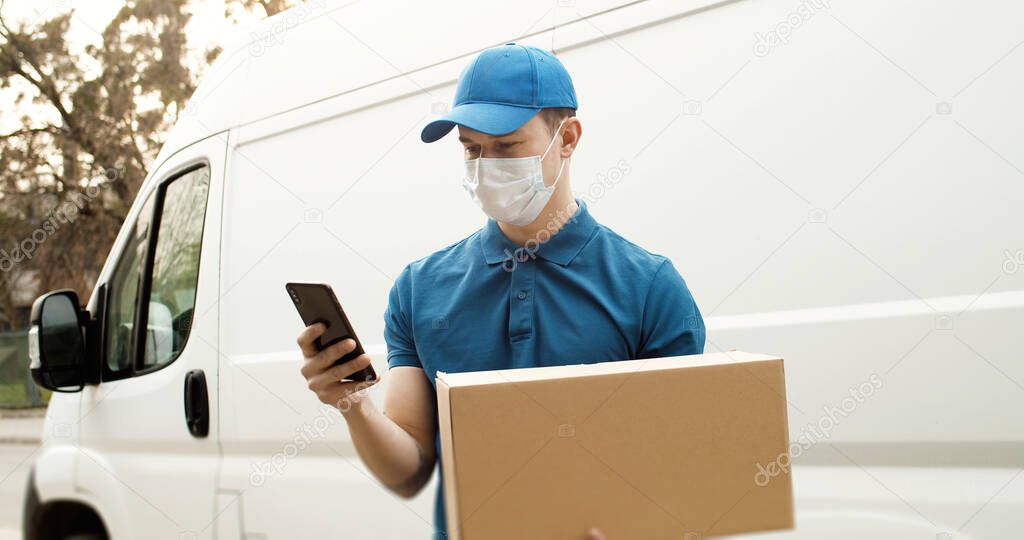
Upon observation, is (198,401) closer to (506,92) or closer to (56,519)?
(56,519)

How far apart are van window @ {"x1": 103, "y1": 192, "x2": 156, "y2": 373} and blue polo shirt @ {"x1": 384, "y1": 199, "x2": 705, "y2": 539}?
1.96 metres

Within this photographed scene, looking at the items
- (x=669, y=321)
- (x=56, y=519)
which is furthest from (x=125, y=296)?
(x=669, y=321)

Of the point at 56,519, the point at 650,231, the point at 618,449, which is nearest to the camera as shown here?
the point at 618,449

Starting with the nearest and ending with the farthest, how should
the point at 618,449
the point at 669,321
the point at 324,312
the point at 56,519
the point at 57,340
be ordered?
the point at 618,449, the point at 324,312, the point at 669,321, the point at 57,340, the point at 56,519

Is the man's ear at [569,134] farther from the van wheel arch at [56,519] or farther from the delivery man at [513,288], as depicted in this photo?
the van wheel arch at [56,519]

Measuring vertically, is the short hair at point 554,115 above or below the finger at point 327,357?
above

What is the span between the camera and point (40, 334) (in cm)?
310

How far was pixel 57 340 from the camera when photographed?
10.4 ft

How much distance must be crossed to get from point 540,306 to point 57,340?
2299 mm

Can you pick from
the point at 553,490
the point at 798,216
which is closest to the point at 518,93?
the point at 798,216

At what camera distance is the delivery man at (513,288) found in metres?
1.56

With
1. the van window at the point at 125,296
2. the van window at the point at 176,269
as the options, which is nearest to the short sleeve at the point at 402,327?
the van window at the point at 176,269

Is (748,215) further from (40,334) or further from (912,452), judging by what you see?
(40,334)

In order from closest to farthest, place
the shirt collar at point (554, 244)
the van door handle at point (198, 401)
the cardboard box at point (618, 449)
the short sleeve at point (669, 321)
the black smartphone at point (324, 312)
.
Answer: the cardboard box at point (618, 449)
the black smartphone at point (324, 312)
the short sleeve at point (669, 321)
the shirt collar at point (554, 244)
the van door handle at point (198, 401)
